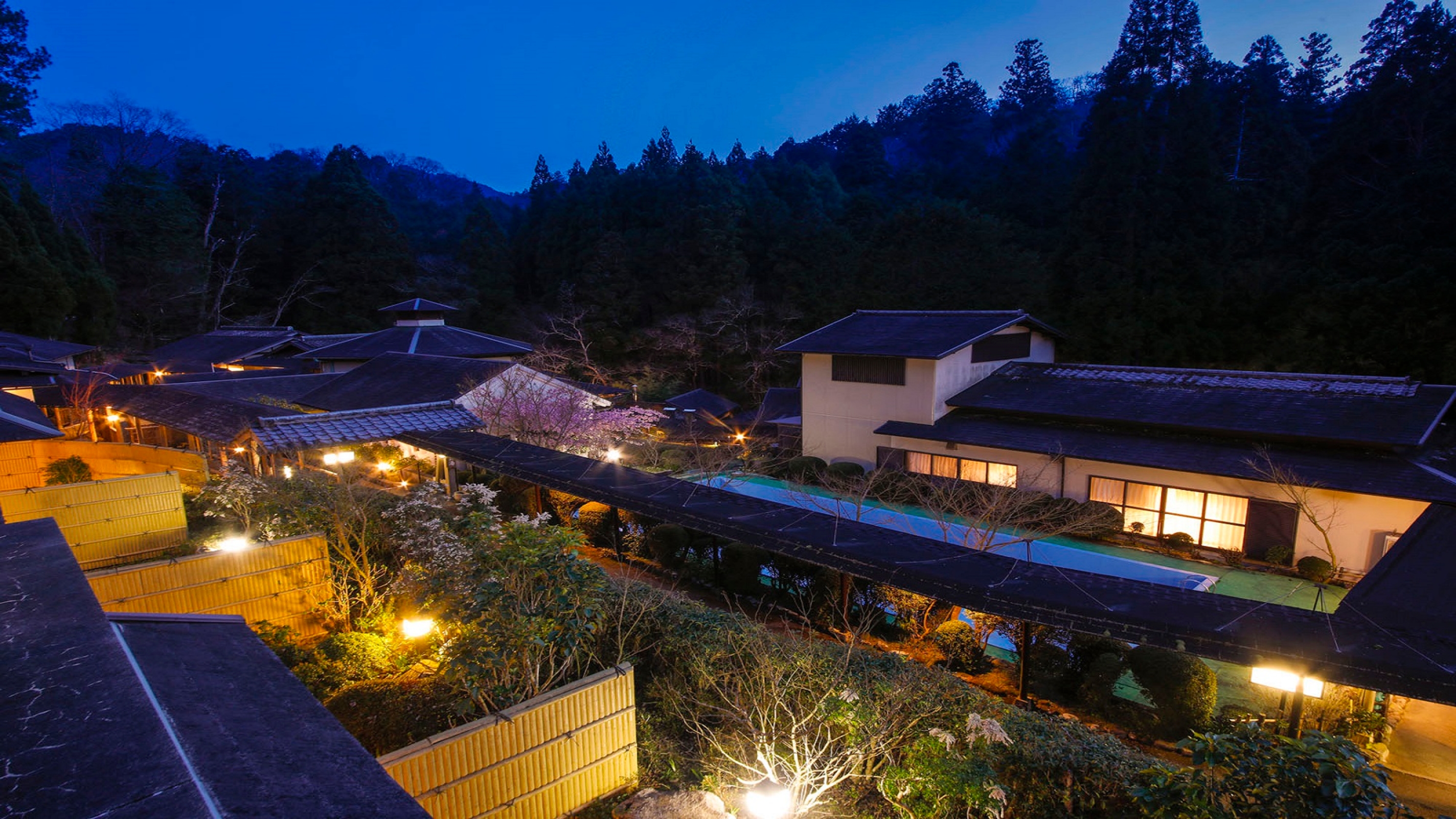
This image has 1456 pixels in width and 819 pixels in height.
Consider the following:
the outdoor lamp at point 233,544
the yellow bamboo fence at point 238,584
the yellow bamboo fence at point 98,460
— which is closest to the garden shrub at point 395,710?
the yellow bamboo fence at point 238,584

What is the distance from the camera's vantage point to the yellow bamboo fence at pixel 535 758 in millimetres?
4996

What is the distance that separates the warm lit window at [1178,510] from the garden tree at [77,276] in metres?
40.4

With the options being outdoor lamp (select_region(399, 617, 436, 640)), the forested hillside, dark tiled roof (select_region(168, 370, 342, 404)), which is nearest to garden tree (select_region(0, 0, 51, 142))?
the forested hillside

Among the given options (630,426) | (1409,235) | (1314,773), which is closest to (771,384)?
(630,426)

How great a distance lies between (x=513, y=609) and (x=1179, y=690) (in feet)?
23.9

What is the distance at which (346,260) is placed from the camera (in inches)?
1852

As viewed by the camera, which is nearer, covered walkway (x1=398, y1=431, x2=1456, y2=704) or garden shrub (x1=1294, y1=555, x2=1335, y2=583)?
covered walkway (x1=398, y1=431, x2=1456, y2=704)

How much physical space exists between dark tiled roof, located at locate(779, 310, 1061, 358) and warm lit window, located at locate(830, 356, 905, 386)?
1.33ft

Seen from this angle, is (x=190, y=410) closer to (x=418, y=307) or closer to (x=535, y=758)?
(x=418, y=307)

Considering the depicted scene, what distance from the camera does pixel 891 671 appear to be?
6.55 m

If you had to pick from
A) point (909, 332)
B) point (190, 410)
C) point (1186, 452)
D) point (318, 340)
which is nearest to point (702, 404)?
point (909, 332)

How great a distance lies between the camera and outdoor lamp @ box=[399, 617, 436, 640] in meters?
8.02

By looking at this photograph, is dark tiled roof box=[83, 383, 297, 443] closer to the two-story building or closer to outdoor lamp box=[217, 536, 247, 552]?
outdoor lamp box=[217, 536, 247, 552]

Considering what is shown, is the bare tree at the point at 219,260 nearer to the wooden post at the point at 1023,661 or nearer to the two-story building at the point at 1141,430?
the two-story building at the point at 1141,430
